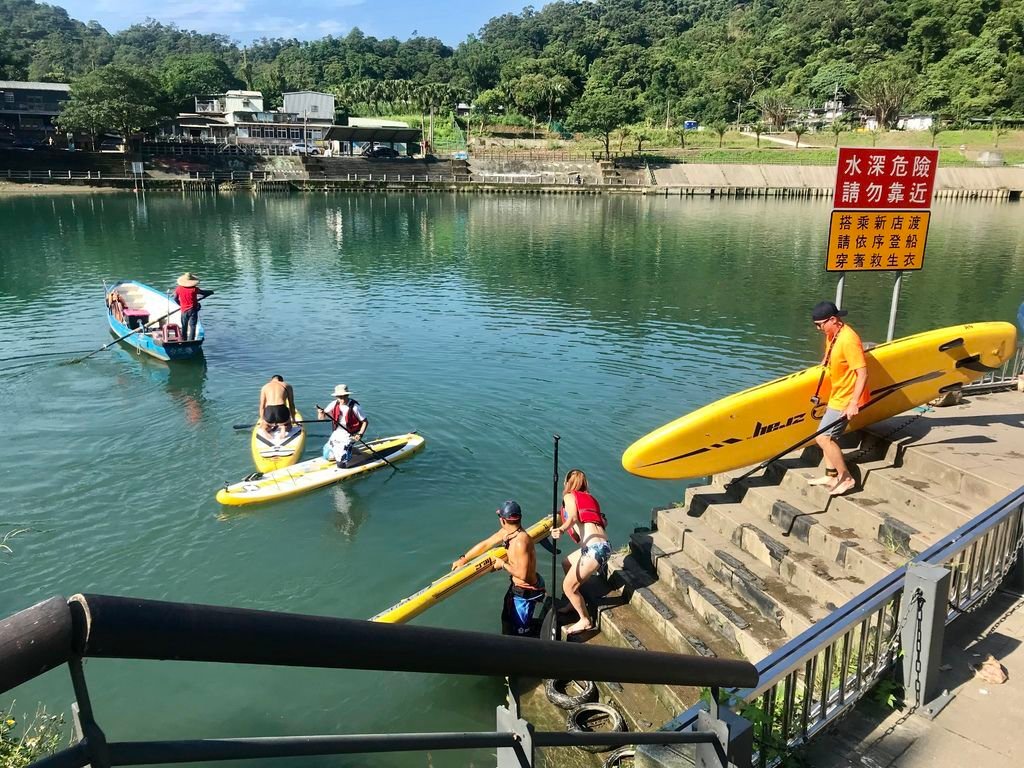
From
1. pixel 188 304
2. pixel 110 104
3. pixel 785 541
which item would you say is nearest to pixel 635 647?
pixel 785 541

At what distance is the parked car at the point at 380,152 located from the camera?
92.5 meters

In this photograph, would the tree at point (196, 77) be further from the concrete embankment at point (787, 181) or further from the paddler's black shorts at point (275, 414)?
the paddler's black shorts at point (275, 414)

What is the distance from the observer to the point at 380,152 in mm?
94625

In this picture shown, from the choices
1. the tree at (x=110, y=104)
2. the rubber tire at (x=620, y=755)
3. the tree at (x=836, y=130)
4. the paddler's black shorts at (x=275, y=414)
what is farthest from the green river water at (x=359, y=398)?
the tree at (x=836, y=130)

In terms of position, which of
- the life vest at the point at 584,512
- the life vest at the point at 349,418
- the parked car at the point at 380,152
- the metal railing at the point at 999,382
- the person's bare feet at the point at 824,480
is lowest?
the life vest at the point at 349,418

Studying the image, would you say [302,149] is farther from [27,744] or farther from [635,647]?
[27,744]

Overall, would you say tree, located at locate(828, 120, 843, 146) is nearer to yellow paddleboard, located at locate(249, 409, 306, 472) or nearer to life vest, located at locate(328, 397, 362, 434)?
life vest, located at locate(328, 397, 362, 434)

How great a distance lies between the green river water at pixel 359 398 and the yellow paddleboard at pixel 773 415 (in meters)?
2.71

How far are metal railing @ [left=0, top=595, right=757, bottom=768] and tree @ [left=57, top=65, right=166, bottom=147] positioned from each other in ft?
296

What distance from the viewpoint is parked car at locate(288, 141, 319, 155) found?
297ft

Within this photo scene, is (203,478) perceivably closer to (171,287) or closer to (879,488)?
(879,488)

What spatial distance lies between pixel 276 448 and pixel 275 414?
0.72 m

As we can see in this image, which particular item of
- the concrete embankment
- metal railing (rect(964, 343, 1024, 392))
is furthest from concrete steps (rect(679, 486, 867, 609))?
the concrete embankment

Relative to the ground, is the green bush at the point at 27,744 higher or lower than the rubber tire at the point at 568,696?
higher
